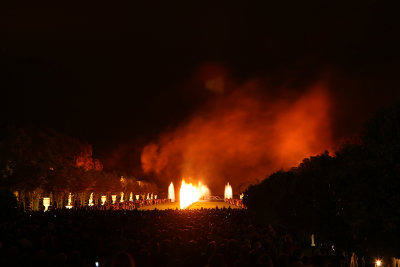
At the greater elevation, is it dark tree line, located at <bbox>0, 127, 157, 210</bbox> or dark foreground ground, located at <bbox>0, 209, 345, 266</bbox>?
dark tree line, located at <bbox>0, 127, 157, 210</bbox>

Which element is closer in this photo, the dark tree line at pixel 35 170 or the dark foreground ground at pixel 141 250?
the dark foreground ground at pixel 141 250

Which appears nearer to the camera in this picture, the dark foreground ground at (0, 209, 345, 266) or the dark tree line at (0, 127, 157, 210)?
the dark foreground ground at (0, 209, 345, 266)

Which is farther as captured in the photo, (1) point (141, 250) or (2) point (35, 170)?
(2) point (35, 170)

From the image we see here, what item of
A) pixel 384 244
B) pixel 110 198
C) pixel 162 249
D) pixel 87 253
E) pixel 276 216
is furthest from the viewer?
pixel 110 198

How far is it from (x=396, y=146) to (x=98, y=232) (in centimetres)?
1888

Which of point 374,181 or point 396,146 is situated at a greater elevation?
point 396,146

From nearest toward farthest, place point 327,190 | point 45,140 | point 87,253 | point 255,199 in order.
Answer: point 87,253 < point 327,190 < point 255,199 < point 45,140

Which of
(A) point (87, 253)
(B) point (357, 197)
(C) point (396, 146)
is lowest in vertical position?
(A) point (87, 253)

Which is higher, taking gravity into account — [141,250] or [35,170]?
[35,170]

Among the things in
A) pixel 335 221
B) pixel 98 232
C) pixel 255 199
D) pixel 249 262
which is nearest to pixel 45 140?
pixel 255 199

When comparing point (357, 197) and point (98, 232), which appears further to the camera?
point (98, 232)

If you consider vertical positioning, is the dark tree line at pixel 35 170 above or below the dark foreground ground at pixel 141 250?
above

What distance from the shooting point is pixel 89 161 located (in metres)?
133

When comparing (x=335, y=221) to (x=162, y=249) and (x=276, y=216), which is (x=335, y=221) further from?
(x=276, y=216)
